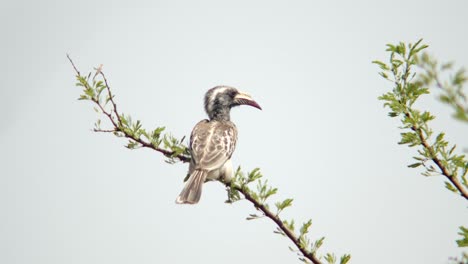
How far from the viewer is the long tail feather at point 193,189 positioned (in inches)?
249

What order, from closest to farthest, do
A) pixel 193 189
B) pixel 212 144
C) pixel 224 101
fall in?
pixel 193 189 < pixel 212 144 < pixel 224 101

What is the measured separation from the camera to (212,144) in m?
7.54

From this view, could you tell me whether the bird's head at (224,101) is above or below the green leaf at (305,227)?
above

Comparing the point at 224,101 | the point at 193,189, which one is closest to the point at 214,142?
the point at 193,189

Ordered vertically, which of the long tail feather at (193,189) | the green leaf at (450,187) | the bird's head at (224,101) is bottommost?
the long tail feather at (193,189)

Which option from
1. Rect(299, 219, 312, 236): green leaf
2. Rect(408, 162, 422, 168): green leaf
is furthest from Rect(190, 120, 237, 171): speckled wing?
Rect(408, 162, 422, 168): green leaf

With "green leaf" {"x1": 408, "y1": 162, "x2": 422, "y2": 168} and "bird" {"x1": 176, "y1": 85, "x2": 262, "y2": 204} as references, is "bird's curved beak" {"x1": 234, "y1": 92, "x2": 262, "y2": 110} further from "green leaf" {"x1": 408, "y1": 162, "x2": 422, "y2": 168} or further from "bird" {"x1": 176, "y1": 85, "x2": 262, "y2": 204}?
"green leaf" {"x1": 408, "y1": 162, "x2": 422, "y2": 168}

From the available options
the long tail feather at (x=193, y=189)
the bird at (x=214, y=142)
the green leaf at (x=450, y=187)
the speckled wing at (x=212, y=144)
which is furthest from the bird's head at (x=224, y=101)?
the green leaf at (x=450, y=187)

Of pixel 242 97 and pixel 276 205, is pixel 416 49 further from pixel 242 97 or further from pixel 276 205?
pixel 242 97

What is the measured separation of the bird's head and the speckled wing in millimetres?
583

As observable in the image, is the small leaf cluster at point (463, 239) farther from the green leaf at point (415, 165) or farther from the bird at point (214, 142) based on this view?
the bird at point (214, 142)

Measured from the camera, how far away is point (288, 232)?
169 inches

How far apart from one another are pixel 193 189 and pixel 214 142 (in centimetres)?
119

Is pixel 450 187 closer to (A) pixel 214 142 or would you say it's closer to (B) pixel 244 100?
(A) pixel 214 142
